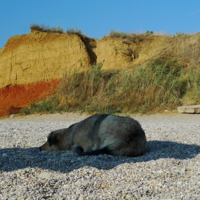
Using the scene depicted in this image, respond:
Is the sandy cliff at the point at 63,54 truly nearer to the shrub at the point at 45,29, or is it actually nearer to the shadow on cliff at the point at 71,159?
the shrub at the point at 45,29

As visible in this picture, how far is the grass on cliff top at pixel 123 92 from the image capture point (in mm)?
17344

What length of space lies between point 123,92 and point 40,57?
1146cm

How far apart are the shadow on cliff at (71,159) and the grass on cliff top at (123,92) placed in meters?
10.4

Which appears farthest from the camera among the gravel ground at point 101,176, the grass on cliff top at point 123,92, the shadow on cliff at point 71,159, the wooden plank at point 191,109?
the grass on cliff top at point 123,92

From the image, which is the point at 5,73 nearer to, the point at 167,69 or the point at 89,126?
the point at 167,69

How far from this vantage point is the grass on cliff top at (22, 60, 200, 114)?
17344 millimetres

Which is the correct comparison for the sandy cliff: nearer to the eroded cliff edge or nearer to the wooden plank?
the eroded cliff edge

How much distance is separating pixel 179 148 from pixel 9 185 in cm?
396

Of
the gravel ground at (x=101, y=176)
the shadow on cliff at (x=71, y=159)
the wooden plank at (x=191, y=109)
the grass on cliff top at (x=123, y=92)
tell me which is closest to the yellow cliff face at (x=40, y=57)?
the grass on cliff top at (x=123, y=92)

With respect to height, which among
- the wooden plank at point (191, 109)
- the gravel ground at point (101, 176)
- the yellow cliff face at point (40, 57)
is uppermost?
the yellow cliff face at point (40, 57)

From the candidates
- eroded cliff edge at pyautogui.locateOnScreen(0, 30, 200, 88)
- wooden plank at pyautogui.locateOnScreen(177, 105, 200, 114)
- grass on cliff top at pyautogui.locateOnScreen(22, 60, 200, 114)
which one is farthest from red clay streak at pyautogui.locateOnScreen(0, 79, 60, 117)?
wooden plank at pyautogui.locateOnScreen(177, 105, 200, 114)

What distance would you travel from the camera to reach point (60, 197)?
11.2 feet

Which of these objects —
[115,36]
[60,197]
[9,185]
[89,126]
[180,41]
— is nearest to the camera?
[60,197]

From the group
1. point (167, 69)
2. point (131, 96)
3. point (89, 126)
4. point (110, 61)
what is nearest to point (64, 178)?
point (89, 126)
